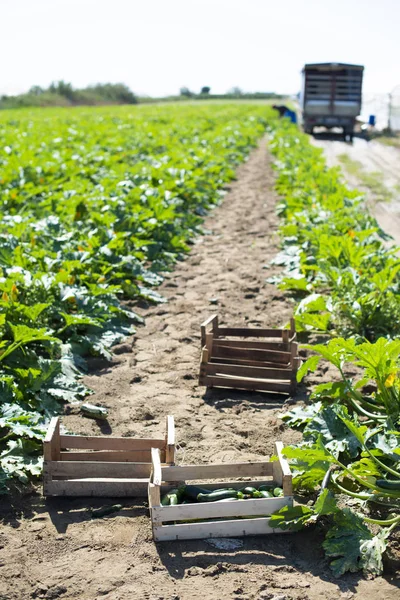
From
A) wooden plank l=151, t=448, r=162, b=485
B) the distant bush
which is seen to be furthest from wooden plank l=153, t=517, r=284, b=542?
the distant bush

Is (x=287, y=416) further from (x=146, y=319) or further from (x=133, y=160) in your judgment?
(x=133, y=160)

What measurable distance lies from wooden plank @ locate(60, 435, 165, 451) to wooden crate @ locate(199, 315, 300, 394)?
121cm

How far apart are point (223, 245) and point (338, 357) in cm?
610

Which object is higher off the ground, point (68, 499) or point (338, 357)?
point (338, 357)

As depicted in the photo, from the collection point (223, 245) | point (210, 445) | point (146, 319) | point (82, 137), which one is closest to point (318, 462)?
point (210, 445)

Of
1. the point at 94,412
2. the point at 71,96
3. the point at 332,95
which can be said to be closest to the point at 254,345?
the point at 94,412

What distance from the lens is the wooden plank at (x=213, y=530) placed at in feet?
11.3

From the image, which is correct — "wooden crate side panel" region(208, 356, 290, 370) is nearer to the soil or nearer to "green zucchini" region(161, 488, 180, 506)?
the soil

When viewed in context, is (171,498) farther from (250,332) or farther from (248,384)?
(250,332)

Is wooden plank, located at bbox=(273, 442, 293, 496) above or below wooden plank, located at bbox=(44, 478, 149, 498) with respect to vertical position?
above

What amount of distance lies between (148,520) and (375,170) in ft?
52.9

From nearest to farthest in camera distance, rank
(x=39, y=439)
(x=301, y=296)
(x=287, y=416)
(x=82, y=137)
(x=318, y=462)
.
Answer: (x=318, y=462) → (x=39, y=439) → (x=287, y=416) → (x=301, y=296) → (x=82, y=137)

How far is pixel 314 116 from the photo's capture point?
29484mm

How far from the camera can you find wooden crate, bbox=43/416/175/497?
3.83 metres
